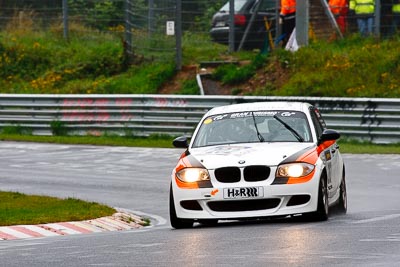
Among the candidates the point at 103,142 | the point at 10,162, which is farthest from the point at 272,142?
the point at 103,142

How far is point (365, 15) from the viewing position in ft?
115

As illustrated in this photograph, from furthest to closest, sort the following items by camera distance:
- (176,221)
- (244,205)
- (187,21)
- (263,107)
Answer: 1. (187,21)
2. (263,107)
3. (176,221)
4. (244,205)

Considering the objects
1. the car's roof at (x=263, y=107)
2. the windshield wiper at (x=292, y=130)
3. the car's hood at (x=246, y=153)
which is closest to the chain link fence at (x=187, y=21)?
the car's roof at (x=263, y=107)

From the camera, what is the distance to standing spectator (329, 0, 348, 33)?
35281 mm

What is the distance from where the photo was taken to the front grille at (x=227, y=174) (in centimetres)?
1544

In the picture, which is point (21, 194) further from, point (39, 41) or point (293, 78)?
point (39, 41)

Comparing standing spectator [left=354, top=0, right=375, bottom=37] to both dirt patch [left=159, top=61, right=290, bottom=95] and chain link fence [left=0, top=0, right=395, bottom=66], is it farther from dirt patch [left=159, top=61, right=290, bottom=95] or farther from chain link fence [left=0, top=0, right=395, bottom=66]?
dirt patch [left=159, top=61, right=290, bottom=95]

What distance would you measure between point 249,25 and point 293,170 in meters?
21.4

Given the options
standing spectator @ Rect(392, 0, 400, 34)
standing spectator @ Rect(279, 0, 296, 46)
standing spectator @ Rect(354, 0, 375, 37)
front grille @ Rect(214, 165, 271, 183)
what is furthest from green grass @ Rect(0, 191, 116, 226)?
standing spectator @ Rect(279, 0, 296, 46)

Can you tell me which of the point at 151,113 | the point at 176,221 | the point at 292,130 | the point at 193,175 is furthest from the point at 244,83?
the point at 193,175

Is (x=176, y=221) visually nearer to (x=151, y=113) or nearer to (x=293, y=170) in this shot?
(x=293, y=170)

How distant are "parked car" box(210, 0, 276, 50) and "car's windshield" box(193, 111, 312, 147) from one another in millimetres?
19691

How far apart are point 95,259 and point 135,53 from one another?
2622cm

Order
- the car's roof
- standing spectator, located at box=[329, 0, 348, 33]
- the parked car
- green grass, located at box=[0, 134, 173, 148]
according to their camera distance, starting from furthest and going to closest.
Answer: the parked car, standing spectator, located at box=[329, 0, 348, 33], green grass, located at box=[0, 134, 173, 148], the car's roof
